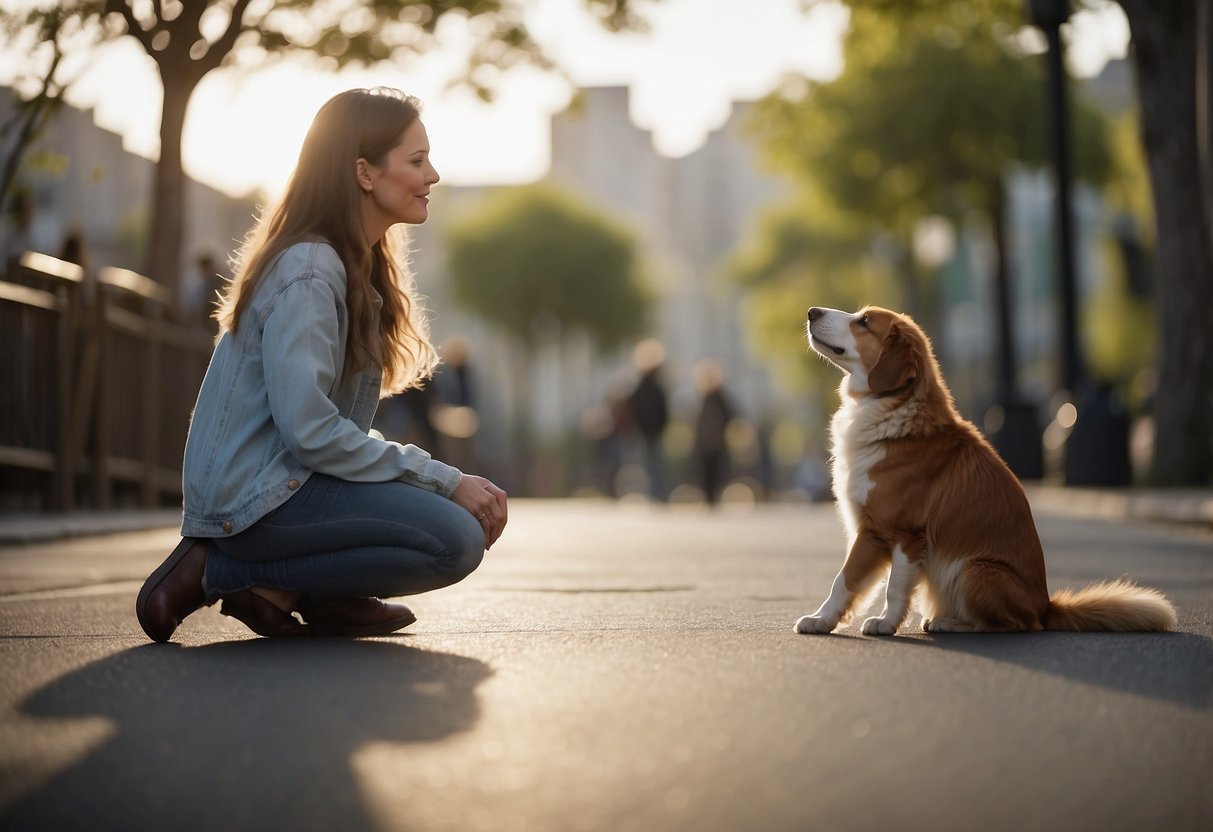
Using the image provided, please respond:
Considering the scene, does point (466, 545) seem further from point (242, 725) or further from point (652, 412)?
point (652, 412)

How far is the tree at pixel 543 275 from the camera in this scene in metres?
68.8

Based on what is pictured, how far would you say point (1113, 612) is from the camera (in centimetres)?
571

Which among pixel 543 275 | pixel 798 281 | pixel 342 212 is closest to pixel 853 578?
pixel 342 212

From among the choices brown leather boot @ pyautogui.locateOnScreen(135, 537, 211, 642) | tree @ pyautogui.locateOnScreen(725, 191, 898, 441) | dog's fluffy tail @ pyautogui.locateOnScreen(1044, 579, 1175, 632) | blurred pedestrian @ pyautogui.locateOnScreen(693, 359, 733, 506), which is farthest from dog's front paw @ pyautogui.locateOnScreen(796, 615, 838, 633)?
tree @ pyautogui.locateOnScreen(725, 191, 898, 441)

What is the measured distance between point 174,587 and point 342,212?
4.16 feet

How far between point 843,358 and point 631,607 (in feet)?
4.82

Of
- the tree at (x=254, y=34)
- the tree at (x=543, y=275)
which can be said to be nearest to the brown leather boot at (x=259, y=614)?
the tree at (x=254, y=34)

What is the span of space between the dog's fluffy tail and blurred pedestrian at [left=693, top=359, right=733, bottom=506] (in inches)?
690

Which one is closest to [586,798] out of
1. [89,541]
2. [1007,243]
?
[89,541]

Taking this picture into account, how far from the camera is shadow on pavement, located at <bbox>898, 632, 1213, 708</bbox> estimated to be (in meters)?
4.52

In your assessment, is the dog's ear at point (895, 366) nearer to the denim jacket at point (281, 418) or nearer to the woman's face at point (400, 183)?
the denim jacket at point (281, 418)

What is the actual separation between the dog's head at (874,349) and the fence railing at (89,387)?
297 inches

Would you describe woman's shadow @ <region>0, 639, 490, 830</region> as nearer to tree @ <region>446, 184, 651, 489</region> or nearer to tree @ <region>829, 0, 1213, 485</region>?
tree @ <region>829, 0, 1213, 485</region>

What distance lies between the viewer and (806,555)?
1116 cm
